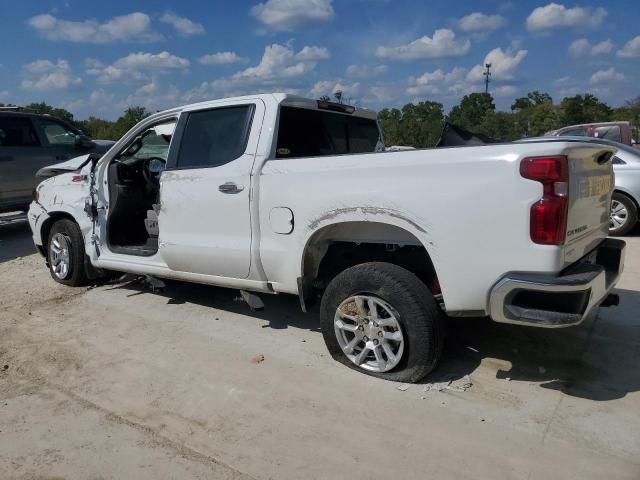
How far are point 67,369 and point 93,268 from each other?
203 centimetres

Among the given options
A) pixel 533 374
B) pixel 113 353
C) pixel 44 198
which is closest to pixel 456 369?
pixel 533 374

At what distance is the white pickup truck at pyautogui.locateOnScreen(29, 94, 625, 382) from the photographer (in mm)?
2873

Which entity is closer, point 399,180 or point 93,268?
point 399,180

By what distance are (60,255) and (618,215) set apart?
788cm

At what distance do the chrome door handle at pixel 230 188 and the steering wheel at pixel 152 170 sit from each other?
1901mm

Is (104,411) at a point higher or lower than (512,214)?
lower

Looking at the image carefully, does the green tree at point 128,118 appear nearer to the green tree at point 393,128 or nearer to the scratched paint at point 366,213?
the green tree at point 393,128

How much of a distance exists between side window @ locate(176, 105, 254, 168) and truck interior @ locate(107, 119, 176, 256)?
66 cm

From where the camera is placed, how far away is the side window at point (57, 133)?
979cm

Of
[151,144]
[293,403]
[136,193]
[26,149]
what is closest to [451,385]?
[293,403]

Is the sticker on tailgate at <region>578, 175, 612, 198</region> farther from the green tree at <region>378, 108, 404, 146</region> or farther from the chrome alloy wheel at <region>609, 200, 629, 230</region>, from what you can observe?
the green tree at <region>378, 108, 404, 146</region>

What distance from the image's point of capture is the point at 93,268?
580 cm

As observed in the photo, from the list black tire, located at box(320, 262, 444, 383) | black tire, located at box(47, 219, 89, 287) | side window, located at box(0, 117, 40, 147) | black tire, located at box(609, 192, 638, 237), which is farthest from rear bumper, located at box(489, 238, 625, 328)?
side window, located at box(0, 117, 40, 147)

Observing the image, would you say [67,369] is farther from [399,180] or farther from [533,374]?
[533,374]
